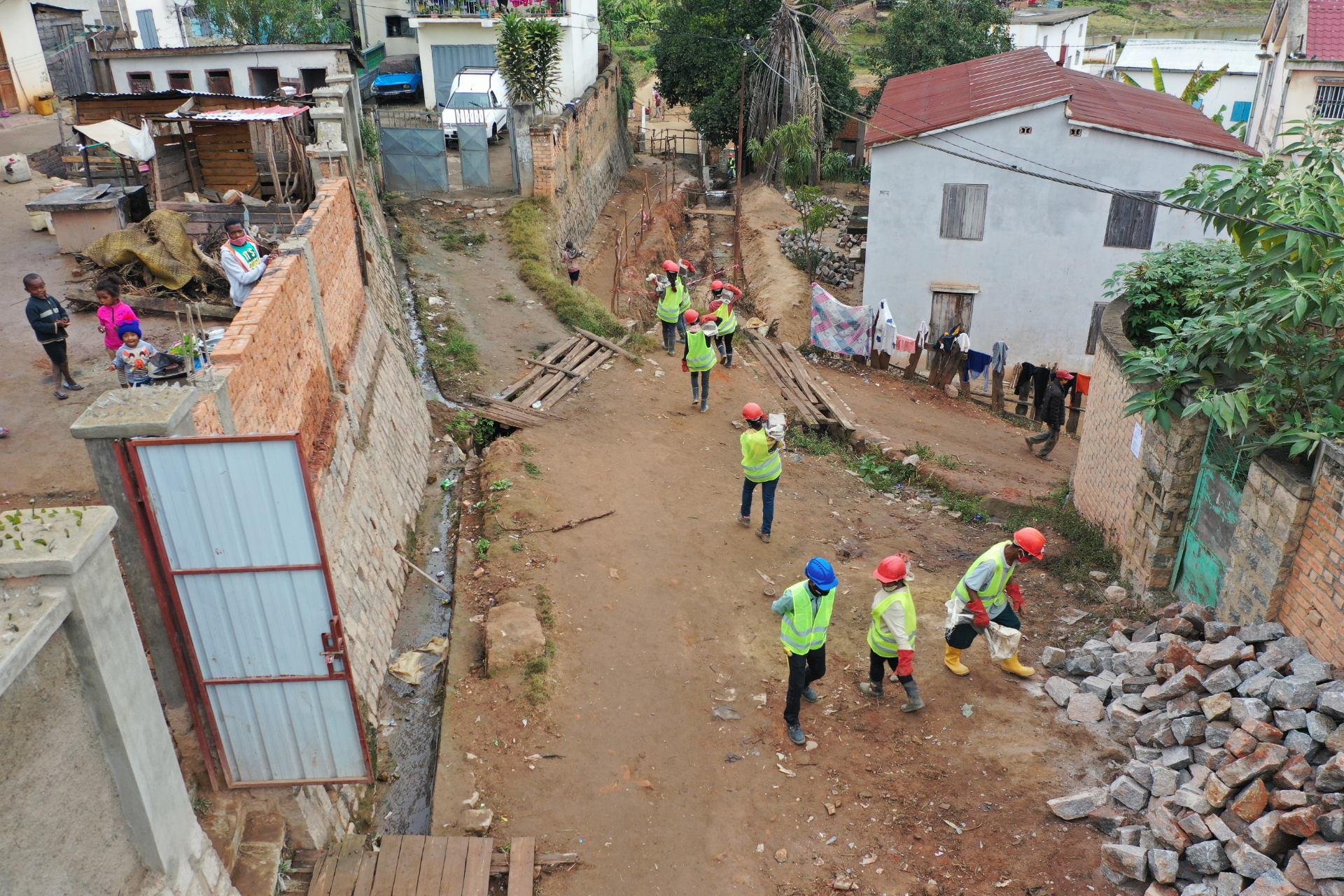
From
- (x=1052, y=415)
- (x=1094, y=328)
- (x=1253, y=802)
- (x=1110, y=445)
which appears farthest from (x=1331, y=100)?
(x=1253, y=802)

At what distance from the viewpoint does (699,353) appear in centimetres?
1195

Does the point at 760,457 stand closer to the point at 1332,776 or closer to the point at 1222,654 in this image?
the point at 1222,654

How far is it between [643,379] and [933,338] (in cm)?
769

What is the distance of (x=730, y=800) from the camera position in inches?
247

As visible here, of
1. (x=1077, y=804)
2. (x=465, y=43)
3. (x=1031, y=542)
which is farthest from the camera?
(x=465, y=43)

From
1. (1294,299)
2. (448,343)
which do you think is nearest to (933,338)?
(448,343)

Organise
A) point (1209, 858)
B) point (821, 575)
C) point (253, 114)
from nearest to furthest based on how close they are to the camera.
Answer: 1. point (1209, 858)
2. point (821, 575)
3. point (253, 114)

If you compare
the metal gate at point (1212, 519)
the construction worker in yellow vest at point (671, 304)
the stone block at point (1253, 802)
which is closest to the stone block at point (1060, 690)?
the metal gate at point (1212, 519)

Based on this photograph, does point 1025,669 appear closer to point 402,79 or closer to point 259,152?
point 259,152

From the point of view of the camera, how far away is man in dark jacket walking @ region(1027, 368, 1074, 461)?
1381 cm

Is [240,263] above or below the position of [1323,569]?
above

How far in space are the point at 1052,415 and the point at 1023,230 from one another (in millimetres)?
5261

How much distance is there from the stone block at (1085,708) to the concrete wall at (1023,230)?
1269cm

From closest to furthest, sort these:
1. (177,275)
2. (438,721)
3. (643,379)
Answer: (438,721) → (177,275) → (643,379)
